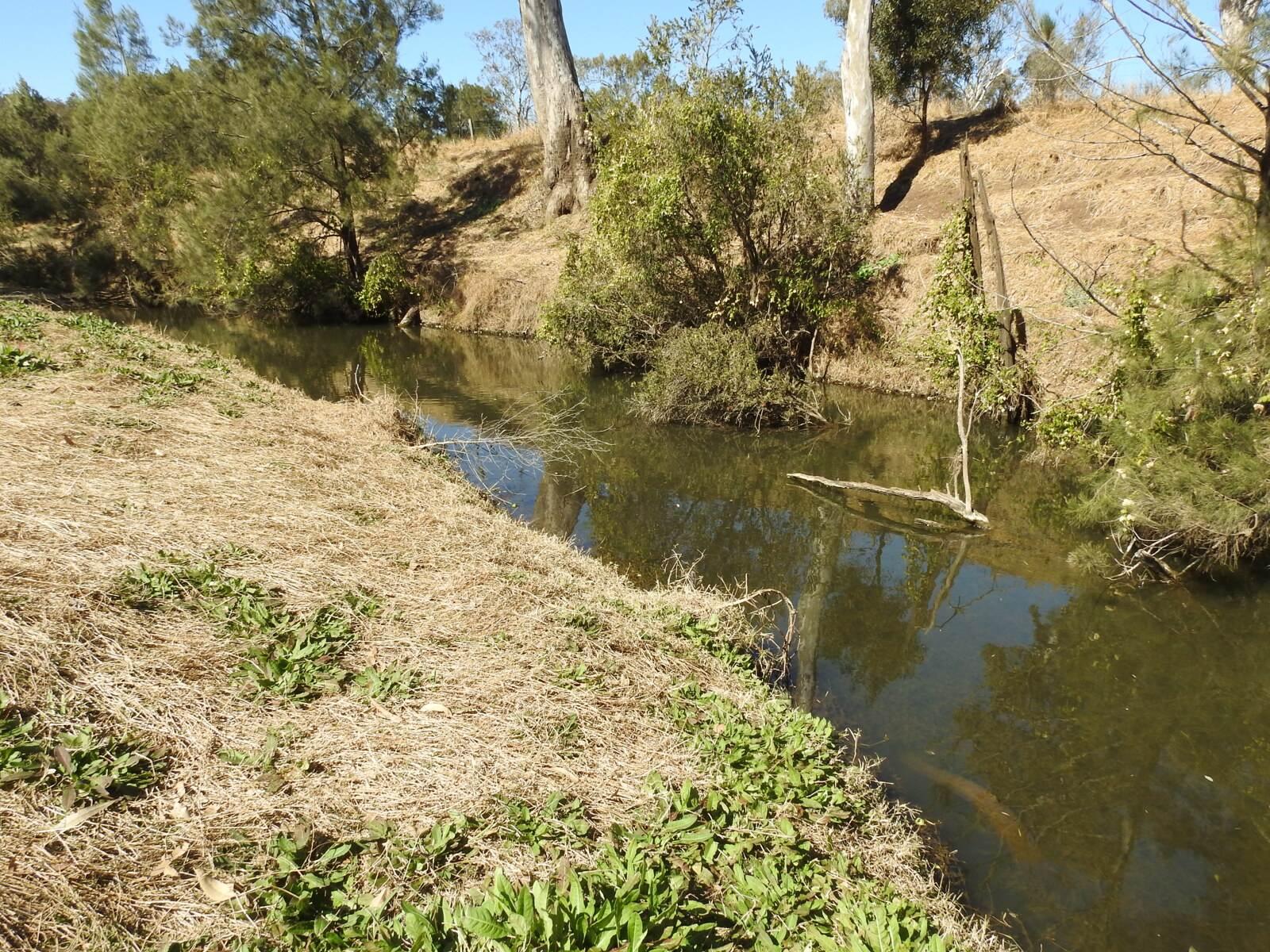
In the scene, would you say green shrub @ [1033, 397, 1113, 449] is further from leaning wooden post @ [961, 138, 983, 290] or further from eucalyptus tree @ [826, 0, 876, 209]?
eucalyptus tree @ [826, 0, 876, 209]

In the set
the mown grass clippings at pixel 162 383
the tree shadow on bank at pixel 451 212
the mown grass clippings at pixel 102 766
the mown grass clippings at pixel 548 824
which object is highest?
the tree shadow on bank at pixel 451 212

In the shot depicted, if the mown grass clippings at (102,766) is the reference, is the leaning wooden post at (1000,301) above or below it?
above

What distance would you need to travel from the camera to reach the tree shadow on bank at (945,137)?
22.3 meters

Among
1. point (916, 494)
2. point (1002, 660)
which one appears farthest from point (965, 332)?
point (1002, 660)

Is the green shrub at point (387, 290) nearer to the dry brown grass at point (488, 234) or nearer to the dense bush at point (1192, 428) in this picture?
the dry brown grass at point (488, 234)

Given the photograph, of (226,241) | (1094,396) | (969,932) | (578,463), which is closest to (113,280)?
(226,241)

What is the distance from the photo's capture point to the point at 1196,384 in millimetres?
7590

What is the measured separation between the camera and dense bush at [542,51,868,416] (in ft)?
45.4

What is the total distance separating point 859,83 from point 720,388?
10.5 metres

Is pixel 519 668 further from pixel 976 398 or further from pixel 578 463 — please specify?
pixel 976 398

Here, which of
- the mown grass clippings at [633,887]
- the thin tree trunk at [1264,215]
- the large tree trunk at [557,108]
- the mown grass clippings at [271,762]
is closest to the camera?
the mown grass clippings at [633,887]

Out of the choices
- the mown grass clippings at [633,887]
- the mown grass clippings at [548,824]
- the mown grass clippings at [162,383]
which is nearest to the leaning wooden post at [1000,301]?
the mown grass clippings at [633,887]

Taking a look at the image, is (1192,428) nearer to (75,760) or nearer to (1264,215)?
(1264,215)

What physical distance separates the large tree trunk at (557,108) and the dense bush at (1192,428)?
770 inches
